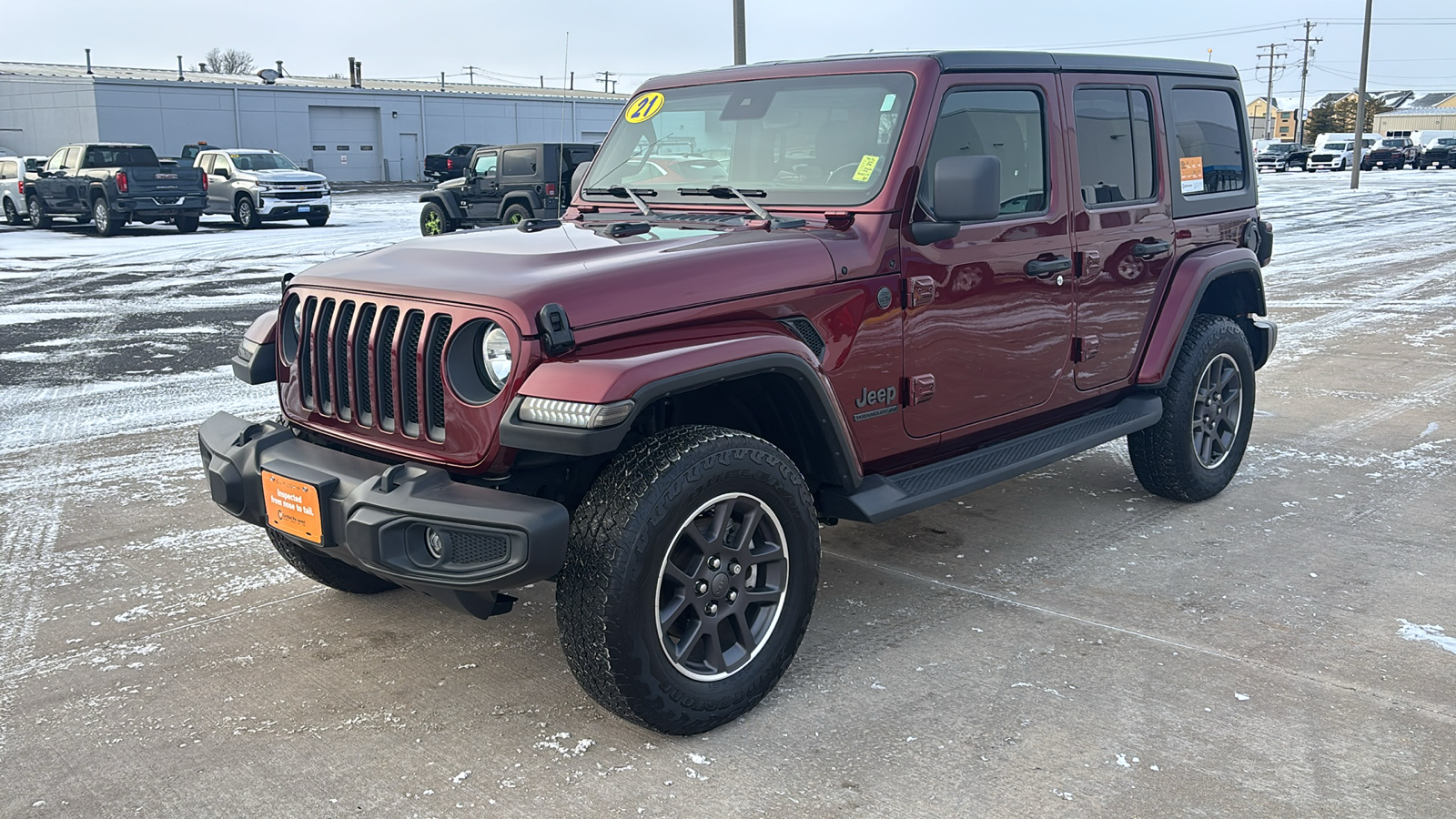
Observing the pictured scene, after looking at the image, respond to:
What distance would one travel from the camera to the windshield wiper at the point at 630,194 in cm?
460

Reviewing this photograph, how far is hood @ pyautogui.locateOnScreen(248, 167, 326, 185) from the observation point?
24.2 metres

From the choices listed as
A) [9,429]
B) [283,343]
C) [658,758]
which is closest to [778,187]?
[283,343]

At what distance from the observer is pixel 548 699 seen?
3.65 m

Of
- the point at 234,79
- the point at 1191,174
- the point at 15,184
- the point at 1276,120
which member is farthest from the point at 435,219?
the point at 1276,120

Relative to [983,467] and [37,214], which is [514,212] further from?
[983,467]

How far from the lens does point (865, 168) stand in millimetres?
4113

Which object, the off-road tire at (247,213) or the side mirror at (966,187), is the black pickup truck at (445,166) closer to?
the off-road tire at (247,213)

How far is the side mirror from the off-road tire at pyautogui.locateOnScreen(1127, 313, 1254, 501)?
1922 millimetres

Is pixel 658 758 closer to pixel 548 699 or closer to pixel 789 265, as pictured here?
pixel 548 699

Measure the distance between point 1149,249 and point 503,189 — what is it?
16817 mm

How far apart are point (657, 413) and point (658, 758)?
102cm

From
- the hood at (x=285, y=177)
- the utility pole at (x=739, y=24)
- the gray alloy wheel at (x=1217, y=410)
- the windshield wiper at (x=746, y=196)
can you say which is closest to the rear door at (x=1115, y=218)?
the gray alloy wheel at (x=1217, y=410)

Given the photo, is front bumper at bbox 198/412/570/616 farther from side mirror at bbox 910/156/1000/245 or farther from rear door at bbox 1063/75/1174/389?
rear door at bbox 1063/75/1174/389

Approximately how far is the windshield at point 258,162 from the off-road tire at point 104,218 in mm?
3148
